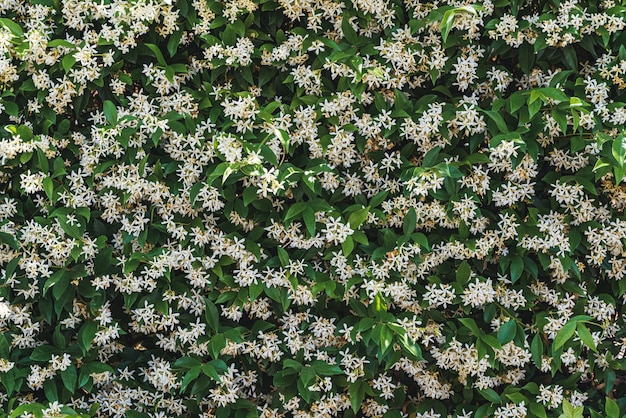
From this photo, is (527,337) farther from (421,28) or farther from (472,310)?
(421,28)

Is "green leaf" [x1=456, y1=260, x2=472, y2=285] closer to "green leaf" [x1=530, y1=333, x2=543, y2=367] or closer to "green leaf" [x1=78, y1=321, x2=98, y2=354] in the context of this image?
"green leaf" [x1=530, y1=333, x2=543, y2=367]

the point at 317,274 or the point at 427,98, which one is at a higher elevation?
the point at 427,98

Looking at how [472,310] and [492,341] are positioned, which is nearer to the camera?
[492,341]

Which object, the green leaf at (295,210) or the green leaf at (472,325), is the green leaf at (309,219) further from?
the green leaf at (472,325)

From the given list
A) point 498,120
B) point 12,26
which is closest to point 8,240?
point 12,26

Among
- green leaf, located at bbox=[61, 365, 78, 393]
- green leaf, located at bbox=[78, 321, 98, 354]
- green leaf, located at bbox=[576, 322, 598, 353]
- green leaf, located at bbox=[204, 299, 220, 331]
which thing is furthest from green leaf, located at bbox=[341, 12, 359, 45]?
green leaf, located at bbox=[61, 365, 78, 393]

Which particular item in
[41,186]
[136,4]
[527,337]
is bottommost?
[527,337]

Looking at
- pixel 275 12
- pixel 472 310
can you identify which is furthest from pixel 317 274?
pixel 275 12

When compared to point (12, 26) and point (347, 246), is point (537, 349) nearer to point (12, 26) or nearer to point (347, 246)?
point (347, 246)
